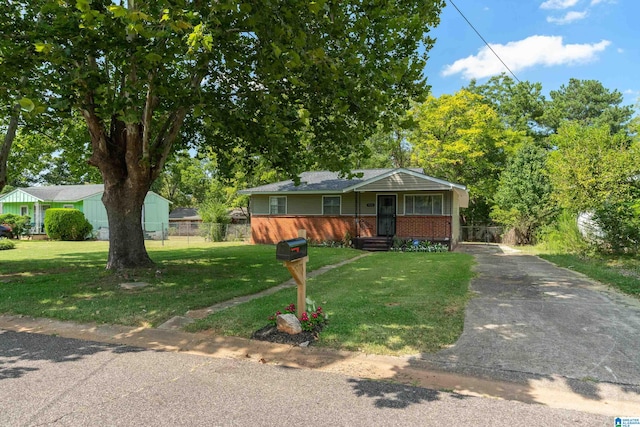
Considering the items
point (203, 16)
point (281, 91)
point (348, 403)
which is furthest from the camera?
point (281, 91)

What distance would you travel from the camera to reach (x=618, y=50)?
1546 cm

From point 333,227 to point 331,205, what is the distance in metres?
1.12

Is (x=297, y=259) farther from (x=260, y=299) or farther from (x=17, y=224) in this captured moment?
(x=17, y=224)

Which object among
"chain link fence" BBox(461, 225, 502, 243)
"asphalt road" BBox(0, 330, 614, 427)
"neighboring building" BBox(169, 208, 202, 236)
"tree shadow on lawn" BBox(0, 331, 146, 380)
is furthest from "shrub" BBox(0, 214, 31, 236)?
"chain link fence" BBox(461, 225, 502, 243)

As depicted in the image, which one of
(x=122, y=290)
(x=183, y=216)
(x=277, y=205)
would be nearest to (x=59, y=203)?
(x=183, y=216)

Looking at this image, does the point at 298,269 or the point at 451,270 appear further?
the point at 451,270

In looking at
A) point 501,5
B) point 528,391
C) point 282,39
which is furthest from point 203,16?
point 501,5

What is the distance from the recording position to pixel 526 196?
68.4ft

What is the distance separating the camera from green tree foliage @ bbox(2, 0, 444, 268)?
5902mm

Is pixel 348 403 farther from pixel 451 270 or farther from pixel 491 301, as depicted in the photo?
pixel 451 270

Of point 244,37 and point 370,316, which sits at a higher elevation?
point 244,37

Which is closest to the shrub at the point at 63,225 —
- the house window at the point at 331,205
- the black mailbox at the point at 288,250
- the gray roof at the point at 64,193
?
the gray roof at the point at 64,193

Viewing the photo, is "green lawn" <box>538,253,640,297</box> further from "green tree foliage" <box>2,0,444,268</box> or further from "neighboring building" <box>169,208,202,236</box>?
"neighboring building" <box>169,208,202,236</box>

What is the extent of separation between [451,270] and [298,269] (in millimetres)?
6382
